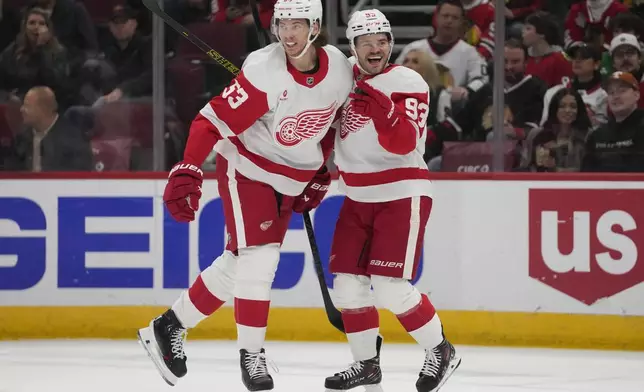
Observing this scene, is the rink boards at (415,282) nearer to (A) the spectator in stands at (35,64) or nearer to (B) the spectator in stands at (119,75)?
(B) the spectator in stands at (119,75)

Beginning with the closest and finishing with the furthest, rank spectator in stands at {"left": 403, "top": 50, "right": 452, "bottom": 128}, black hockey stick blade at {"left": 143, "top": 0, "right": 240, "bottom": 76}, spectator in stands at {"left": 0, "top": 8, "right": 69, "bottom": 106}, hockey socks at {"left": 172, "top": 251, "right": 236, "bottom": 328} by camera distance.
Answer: hockey socks at {"left": 172, "top": 251, "right": 236, "bottom": 328} → black hockey stick blade at {"left": 143, "top": 0, "right": 240, "bottom": 76} → spectator in stands at {"left": 403, "top": 50, "right": 452, "bottom": 128} → spectator in stands at {"left": 0, "top": 8, "right": 69, "bottom": 106}

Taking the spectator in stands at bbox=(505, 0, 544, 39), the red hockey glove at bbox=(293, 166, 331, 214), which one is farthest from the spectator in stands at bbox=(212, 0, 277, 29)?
the red hockey glove at bbox=(293, 166, 331, 214)

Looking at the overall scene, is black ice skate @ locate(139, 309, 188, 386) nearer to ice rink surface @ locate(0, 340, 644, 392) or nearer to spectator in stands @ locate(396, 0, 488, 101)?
ice rink surface @ locate(0, 340, 644, 392)

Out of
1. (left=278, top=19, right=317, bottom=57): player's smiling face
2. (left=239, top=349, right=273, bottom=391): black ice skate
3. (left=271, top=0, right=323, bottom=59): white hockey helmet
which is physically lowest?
(left=239, top=349, right=273, bottom=391): black ice skate

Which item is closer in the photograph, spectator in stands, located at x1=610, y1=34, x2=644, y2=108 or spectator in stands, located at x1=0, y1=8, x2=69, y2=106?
spectator in stands, located at x1=610, y1=34, x2=644, y2=108

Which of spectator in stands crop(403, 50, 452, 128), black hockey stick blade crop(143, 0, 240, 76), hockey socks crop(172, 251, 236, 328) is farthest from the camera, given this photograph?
spectator in stands crop(403, 50, 452, 128)

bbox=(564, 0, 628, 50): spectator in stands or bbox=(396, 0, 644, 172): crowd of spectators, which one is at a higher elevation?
bbox=(564, 0, 628, 50): spectator in stands

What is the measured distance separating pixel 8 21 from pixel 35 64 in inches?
9.6

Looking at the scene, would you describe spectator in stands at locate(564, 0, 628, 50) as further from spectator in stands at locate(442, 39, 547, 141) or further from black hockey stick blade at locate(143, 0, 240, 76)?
black hockey stick blade at locate(143, 0, 240, 76)

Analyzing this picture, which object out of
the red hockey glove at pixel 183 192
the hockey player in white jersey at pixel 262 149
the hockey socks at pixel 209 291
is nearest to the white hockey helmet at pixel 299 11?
the hockey player in white jersey at pixel 262 149

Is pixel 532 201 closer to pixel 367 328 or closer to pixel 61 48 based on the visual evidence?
pixel 367 328

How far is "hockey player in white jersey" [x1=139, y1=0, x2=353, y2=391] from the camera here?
135 inches

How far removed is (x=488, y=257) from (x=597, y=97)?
856 millimetres

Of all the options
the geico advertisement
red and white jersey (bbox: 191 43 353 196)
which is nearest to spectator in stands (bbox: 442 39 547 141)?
the geico advertisement
